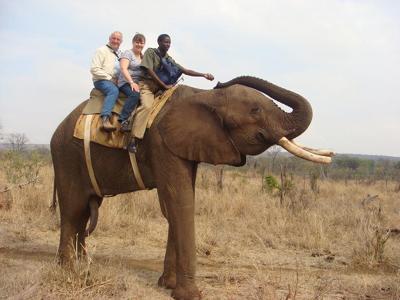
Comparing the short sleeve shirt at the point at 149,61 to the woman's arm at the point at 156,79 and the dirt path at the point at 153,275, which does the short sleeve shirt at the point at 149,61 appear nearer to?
the woman's arm at the point at 156,79

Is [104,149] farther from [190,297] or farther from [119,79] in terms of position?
[190,297]

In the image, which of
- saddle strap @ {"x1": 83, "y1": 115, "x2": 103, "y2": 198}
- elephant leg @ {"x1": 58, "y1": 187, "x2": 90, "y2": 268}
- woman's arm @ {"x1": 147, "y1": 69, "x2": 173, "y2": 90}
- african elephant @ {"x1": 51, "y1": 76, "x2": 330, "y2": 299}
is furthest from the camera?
elephant leg @ {"x1": 58, "y1": 187, "x2": 90, "y2": 268}

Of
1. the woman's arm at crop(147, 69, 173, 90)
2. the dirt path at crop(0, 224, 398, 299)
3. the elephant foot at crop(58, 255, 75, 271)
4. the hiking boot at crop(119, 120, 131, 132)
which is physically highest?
the woman's arm at crop(147, 69, 173, 90)

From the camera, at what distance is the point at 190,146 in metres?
5.20

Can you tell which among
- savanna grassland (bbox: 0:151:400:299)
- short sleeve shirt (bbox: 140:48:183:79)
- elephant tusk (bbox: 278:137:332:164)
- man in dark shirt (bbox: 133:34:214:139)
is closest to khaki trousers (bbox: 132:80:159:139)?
man in dark shirt (bbox: 133:34:214:139)

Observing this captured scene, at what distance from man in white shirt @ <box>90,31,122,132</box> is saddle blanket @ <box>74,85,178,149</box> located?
8cm

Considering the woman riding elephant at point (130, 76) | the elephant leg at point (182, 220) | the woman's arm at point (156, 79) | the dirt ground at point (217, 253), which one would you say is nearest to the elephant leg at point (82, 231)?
the dirt ground at point (217, 253)

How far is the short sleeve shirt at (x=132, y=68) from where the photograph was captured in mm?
5988

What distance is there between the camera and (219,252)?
311 inches

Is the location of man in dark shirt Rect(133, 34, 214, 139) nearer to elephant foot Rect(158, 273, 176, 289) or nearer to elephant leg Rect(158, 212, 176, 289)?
elephant leg Rect(158, 212, 176, 289)

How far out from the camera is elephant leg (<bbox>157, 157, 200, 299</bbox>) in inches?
207

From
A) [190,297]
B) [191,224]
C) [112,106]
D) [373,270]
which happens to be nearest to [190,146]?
[191,224]

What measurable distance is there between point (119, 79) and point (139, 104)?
1.64ft

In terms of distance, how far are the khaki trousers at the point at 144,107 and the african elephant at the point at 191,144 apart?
112mm
